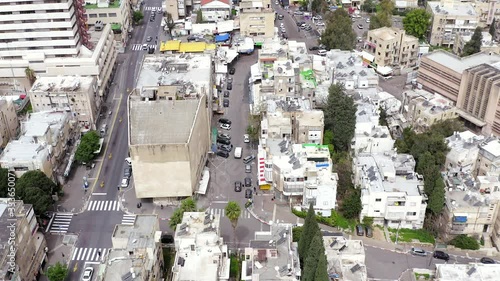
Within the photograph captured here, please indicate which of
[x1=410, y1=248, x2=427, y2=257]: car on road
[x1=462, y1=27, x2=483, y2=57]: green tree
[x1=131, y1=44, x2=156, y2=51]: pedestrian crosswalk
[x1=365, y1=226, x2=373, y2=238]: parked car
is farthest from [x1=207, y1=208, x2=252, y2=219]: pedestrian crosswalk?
[x1=462, y1=27, x2=483, y2=57]: green tree

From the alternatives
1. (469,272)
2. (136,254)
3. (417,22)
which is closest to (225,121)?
(136,254)

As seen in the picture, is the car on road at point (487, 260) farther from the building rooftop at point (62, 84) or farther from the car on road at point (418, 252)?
the building rooftop at point (62, 84)

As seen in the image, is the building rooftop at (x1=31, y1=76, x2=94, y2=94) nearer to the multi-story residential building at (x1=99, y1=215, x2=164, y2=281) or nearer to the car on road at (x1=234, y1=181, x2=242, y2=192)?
the car on road at (x1=234, y1=181, x2=242, y2=192)

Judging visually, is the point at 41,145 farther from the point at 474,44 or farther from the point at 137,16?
the point at 474,44

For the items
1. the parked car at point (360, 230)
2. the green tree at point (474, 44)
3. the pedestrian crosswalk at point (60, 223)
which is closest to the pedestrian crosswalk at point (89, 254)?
the pedestrian crosswalk at point (60, 223)

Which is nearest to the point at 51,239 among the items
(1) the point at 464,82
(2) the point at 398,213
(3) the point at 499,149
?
(2) the point at 398,213
